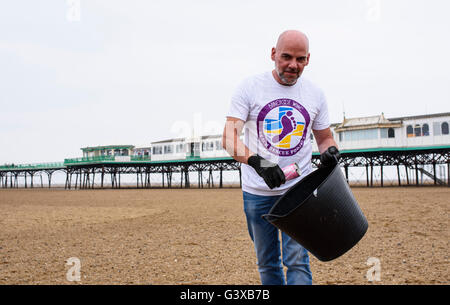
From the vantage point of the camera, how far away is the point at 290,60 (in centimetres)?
247

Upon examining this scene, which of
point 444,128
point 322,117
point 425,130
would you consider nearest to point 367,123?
point 425,130

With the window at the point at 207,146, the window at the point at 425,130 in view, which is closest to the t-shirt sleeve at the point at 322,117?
the window at the point at 425,130

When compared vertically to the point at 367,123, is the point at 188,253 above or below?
below

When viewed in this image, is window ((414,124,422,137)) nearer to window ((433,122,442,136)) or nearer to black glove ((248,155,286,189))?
window ((433,122,442,136))

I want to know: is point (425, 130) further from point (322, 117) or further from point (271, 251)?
point (271, 251)

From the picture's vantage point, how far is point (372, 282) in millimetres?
4695

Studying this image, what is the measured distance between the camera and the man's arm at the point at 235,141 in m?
2.51

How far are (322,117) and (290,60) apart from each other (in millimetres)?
574

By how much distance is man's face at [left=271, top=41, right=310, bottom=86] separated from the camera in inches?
95.3

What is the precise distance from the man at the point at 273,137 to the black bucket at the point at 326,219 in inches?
7.1

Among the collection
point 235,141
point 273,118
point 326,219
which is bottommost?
point 326,219
